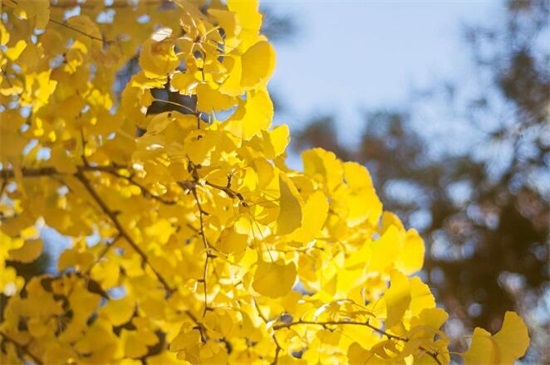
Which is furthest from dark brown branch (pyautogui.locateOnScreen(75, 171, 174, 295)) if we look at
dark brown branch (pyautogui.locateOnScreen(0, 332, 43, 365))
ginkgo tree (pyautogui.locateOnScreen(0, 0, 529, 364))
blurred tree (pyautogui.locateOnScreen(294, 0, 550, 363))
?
blurred tree (pyautogui.locateOnScreen(294, 0, 550, 363))

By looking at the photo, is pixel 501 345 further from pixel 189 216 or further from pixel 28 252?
pixel 28 252

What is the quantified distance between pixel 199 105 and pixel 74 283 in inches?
10.2

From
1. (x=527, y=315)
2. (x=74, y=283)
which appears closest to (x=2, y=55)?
(x=74, y=283)

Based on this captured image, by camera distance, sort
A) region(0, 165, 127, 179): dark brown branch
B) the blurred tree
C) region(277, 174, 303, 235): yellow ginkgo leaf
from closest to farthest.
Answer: region(277, 174, 303, 235): yellow ginkgo leaf → region(0, 165, 127, 179): dark brown branch → the blurred tree

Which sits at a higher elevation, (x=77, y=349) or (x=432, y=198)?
(x=77, y=349)

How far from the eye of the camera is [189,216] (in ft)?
1.59

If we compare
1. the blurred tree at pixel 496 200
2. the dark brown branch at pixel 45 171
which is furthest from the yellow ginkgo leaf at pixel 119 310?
the blurred tree at pixel 496 200

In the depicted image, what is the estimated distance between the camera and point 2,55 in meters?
0.48

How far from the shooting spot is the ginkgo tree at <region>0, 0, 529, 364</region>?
0.37 metres

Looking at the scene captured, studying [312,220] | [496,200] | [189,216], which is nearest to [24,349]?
[189,216]

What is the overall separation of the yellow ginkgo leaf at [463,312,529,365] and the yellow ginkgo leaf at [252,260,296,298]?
0.29ft

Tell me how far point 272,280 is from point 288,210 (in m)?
0.04

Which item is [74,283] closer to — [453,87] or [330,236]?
[330,236]

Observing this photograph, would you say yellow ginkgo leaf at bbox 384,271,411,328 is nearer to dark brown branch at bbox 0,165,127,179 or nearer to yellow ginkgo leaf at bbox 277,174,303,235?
yellow ginkgo leaf at bbox 277,174,303,235
